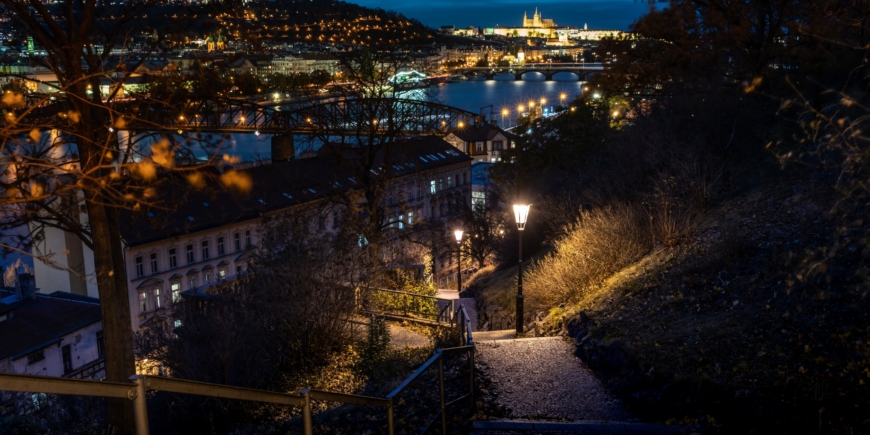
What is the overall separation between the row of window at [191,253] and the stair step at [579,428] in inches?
1148

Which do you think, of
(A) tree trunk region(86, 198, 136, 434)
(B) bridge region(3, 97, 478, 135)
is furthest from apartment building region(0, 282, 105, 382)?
(A) tree trunk region(86, 198, 136, 434)

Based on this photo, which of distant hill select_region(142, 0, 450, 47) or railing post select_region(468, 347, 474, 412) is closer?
railing post select_region(468, 347, 474, 412)

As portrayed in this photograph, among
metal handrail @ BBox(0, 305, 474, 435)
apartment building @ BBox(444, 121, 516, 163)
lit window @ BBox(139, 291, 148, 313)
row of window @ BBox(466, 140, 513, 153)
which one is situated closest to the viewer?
metal handrail @ BBox(0, 305, 474, 435)

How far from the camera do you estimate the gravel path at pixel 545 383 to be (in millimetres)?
7835

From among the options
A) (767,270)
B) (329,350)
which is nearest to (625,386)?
(767,270)

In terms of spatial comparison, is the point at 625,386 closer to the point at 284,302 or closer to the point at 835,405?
the point at 835,405

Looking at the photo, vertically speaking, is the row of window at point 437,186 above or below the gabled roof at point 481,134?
below

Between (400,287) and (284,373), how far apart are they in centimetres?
577

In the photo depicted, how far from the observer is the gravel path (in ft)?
25.7

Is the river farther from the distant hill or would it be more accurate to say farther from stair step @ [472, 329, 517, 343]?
stair step @ [472, 329, 517, 343]

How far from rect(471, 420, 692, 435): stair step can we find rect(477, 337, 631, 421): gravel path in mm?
632

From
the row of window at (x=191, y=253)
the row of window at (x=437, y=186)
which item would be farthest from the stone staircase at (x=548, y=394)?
the row of window at (x=437, y=186)

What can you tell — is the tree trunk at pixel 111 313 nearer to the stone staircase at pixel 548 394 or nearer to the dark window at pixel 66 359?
the stone staircase at pixel 548 394

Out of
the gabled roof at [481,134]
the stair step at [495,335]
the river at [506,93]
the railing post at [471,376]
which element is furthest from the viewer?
the river at [506,93]
